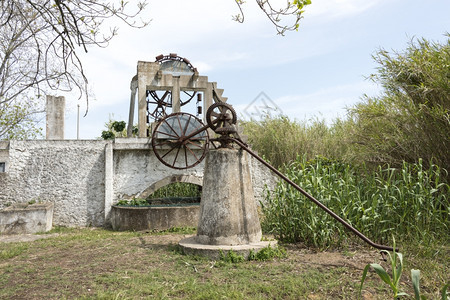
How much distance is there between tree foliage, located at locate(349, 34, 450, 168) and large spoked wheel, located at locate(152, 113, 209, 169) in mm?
3945

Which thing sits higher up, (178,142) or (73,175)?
(178,142)

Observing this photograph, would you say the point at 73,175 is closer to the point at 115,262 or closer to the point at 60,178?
the point at 60,178

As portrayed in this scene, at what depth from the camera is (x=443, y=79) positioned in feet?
20.3

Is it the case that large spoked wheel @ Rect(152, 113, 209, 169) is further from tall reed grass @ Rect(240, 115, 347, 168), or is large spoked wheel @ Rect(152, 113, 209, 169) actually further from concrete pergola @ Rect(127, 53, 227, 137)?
tall reed grass @ Rect(240, 115, 347, 168)

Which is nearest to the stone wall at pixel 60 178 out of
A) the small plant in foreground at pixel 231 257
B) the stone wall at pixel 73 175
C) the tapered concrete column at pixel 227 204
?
the stone wall at pixel 73 175

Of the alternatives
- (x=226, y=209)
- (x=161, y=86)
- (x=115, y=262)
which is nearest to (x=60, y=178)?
(x=161, y=86)

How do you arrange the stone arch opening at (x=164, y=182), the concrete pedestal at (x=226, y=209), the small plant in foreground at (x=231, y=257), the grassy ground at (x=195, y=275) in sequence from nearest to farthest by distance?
1. the grassy ground at (x=195, y=275)
2. the small plant in foreground at (x=231, y=257)
3. the concrete pedestal at (x=226, y=209)
4. the stone arch opening at (x=164, y=182)

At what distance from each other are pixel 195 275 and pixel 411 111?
4545 mm

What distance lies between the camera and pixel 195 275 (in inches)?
171

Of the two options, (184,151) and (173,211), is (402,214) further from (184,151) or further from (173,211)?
(184,151)

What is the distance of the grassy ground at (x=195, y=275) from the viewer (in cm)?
387

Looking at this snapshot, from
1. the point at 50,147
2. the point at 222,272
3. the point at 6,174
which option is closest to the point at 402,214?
the point at 222,272

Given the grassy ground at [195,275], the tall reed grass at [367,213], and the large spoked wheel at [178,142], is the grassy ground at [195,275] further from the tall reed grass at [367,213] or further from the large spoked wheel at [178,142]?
the large spoked wheel at [178,142]

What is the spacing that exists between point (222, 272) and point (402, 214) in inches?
111
